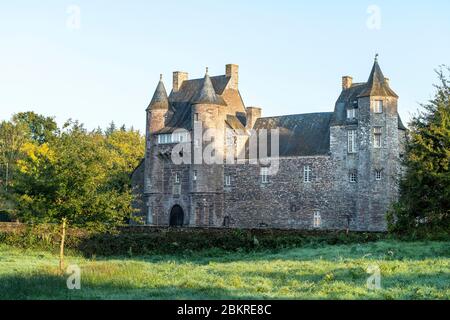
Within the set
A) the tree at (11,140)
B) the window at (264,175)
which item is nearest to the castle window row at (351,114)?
the window at (264,175)

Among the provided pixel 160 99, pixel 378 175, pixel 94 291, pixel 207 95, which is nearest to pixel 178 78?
pixel 160 99

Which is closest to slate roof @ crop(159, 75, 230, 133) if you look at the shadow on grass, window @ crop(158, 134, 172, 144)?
window @ crop(158, 134, 172, 144)

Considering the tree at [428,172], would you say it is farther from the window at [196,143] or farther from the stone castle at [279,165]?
the window at [196,143]

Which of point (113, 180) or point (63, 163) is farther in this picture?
point (113, 180)

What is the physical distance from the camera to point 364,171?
50781 mm

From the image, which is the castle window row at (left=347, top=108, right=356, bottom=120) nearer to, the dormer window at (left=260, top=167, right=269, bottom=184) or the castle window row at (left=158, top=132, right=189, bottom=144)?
the dormer window at (left=260, top=167, right=269, bottom=184)

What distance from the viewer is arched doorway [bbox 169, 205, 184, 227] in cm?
5864

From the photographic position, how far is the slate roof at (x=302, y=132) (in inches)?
2166

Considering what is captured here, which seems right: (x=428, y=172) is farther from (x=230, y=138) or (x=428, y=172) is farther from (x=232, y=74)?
(x=232, y=74)

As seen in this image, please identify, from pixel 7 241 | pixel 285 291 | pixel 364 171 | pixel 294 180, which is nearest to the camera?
pixel 285 291
